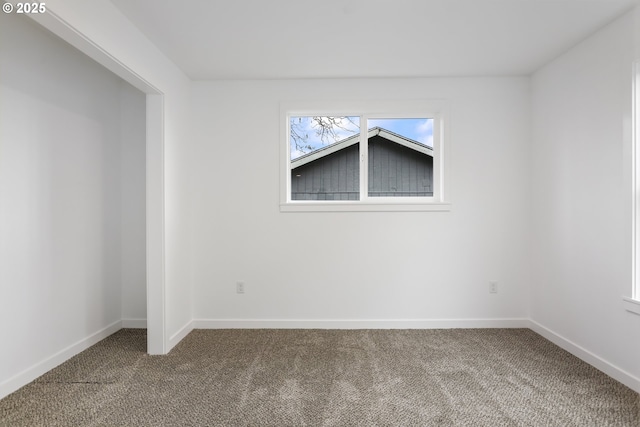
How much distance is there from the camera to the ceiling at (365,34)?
2.27 meters

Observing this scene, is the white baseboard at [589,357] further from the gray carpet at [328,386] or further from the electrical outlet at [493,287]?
the electrical outlet at [493,287]

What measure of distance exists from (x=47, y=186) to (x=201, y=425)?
2115 millimetres

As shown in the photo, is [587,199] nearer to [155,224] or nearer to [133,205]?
[155,224]

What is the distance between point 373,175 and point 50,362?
3181 millimetres

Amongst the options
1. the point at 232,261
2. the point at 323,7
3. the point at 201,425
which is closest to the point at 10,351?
the point at 201,425

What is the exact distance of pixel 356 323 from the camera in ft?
11.5

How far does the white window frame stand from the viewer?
3.49 metres

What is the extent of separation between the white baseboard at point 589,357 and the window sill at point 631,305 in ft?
1.46

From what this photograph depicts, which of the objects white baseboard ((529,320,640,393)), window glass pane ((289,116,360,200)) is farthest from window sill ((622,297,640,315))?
window glass pane ((289,116,360,200))

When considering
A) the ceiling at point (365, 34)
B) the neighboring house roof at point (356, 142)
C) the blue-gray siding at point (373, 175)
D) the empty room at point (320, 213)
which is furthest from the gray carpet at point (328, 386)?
the ceiling at point (365, 34)

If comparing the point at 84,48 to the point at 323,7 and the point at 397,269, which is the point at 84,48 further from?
the point at 397,269

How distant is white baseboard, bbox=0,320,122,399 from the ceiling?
2566mm

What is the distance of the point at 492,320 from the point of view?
3.49 m

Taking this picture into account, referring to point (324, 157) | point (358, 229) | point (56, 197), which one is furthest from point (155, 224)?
point (358, 229)
